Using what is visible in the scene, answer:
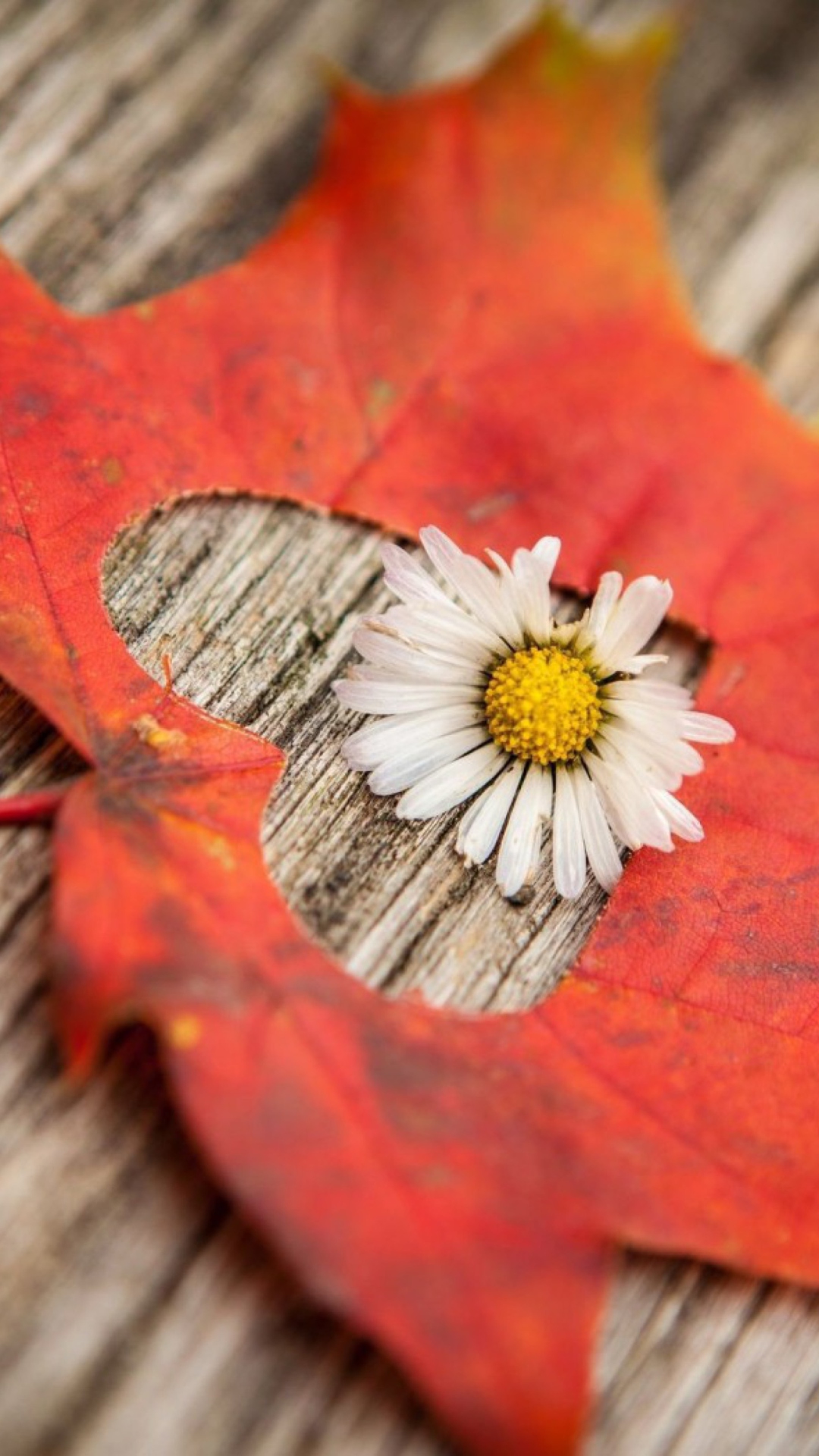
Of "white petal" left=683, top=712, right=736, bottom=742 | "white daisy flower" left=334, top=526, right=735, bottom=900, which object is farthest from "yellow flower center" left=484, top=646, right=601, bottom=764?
"white petal" left=683, top=712, right=736, bottom=742

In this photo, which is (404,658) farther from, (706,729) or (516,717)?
(706,729)

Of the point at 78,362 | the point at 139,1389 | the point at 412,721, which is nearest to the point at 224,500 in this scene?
the point at 78,362

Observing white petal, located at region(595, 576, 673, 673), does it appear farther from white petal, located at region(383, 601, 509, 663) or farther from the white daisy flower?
white petal, located at region(383, 601, 509, 663)

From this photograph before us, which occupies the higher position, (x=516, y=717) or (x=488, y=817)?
(x=516, y=717)

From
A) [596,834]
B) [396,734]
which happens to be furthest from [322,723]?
[596,834]

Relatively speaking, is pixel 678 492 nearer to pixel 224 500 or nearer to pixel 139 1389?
pixel 224 500
